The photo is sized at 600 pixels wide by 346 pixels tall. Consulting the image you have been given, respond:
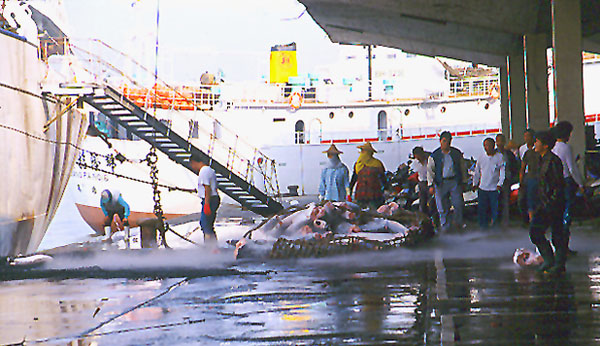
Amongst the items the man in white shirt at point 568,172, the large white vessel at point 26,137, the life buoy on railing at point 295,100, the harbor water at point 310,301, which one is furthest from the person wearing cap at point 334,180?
the life buoy on railing at point 295,100

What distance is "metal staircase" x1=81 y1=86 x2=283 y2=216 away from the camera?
1772 centimetres

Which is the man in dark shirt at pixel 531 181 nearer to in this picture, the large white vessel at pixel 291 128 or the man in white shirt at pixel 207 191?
the man in white shirt at pixel 207 191

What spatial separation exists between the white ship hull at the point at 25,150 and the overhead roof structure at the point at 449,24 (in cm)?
828

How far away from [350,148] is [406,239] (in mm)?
24223

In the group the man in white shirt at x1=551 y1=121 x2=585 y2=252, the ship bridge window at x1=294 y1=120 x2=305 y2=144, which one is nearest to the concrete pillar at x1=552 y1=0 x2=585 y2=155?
the man in white shirt at x1=551 y1=121 x2=585 y2=252

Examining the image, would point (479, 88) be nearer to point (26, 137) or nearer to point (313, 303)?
point (26, 137)

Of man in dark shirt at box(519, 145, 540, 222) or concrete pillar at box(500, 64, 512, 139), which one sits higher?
concrete pillar at box(500, 64, 512, 139)

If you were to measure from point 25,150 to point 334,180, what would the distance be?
6.72 m

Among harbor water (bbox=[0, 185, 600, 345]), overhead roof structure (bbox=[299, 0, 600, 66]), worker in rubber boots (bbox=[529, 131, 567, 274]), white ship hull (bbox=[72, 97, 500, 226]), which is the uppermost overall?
overhead roof structure (bbox=[299, 0, 600, 66])

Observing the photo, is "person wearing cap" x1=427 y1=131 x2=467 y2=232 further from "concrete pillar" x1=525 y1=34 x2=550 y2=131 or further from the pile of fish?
"concrete pillar" x1=525 y1=34 x2=550 y2=131

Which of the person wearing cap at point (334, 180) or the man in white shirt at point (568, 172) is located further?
the person wearing cap at point (334, 180)

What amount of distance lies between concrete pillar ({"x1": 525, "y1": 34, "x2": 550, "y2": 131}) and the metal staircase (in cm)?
770

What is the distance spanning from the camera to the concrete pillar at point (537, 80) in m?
19.6

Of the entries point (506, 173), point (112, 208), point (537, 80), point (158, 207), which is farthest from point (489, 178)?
point (537, 80)
